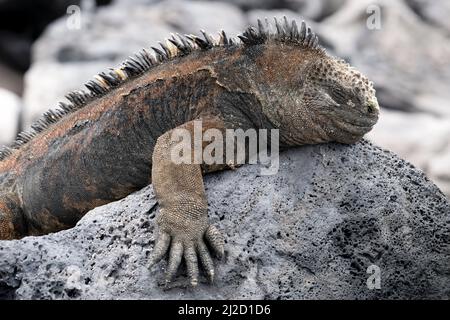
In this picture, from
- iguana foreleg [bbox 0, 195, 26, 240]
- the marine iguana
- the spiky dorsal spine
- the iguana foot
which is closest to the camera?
the iguana foot

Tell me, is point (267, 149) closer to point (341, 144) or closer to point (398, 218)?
point (341, 144)

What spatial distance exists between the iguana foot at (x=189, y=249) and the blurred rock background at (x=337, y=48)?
9.67 meters

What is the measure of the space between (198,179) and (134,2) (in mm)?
13187

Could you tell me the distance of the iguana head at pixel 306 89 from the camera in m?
4.85

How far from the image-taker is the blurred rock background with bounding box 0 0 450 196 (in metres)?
14.2

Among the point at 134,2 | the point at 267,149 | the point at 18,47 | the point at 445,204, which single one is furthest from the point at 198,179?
the point at 18,47

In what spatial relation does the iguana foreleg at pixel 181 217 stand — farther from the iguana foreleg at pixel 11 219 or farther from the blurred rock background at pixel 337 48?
the blurred rock background at pixel 337 48

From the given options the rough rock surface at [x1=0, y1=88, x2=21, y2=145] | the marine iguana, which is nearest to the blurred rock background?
the rough rock surface at [x1=0, y1=88, x2=21, y2=145]

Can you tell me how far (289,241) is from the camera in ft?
14.9

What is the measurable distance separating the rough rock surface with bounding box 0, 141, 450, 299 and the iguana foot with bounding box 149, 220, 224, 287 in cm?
7

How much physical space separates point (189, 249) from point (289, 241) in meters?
0.62

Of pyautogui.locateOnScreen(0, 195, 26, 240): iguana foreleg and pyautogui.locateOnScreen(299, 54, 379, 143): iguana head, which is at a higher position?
pyautogui.locateOnScreen(299, 54, 379, 143): iguana head

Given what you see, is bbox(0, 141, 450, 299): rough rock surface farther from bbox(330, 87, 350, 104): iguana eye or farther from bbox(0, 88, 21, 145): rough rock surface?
bbox(0, 88, 21, 145): rough rock surface

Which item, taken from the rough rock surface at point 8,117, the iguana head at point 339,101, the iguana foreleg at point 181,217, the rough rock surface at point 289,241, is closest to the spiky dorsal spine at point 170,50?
the iguana head at point 339,101
